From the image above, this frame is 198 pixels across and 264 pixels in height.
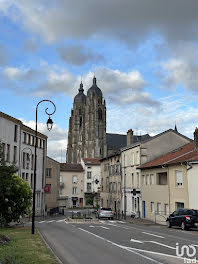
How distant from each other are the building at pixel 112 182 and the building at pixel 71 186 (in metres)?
22.2

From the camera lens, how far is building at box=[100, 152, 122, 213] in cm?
4703

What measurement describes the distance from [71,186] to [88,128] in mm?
47027

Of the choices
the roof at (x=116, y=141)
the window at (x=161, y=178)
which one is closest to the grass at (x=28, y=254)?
the window at (x=161, y=178)


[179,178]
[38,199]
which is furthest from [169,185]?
[38,199]

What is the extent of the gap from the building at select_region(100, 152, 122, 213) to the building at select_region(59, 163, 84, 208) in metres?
22.2

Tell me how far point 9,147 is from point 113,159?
19328 millimetres

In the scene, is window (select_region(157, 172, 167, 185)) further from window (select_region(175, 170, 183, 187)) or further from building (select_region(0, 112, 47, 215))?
building (select_region(0, 112, 47, 215))

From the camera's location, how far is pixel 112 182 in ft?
166

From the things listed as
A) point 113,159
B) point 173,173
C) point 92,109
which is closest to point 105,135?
point 92,109

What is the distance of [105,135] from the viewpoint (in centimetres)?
12094

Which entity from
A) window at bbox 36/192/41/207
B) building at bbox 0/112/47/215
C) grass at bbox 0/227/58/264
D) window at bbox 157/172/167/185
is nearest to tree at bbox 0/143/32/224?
building at bbox 0/112/47/215

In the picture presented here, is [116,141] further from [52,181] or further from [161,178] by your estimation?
[161,178]

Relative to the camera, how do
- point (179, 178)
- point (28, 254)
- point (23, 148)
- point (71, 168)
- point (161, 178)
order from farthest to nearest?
point (71, 168)
point (23, 148)
point (161, 178)
point (179, 178)
point (28, 254)

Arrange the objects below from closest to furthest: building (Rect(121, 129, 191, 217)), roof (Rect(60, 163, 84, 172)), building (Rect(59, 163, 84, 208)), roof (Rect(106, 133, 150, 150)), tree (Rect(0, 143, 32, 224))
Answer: tree (Rect(0, 143, 32, 224))
building (Rect(121, 129, 191, 217))
building (Rect(59, 163, 84, 208))
roof (Rect(60, 163, 84, 172))
roof (Rect(106, 133, 150, 150))
